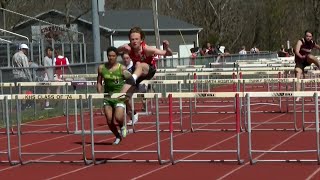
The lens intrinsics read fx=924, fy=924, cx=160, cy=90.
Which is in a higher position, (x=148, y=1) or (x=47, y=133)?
(x=148, y=1)

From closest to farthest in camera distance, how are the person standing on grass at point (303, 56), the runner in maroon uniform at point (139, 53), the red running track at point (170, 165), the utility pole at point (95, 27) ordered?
the red running track at point (170, 165) < the runner in maroon uniform at point (139, 53) < the person standing on grass at point (303, 56) < the utility pole at point (95, 27)

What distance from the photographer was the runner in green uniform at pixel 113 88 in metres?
15.3

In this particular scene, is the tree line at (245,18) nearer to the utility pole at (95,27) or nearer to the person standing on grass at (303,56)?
the utility pole at (95,27)

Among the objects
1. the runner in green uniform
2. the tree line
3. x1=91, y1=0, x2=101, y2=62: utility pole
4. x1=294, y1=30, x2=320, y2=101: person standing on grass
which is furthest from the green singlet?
the tree line

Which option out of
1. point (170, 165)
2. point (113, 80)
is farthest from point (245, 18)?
point (170, 165)

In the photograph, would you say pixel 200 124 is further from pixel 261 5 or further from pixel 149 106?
pixel 261 5

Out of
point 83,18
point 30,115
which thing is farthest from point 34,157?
point 83,18

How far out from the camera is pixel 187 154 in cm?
1452

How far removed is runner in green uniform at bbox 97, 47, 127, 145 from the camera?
1529 centimetres

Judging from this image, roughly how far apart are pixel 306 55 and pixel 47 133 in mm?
7260

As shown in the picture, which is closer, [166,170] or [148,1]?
[166,170]

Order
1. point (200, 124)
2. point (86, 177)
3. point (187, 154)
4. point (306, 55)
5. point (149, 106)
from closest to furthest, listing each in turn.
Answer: point (86, 177), point (187, 154), point (200, 124), point (306, 55), point (149, 106)

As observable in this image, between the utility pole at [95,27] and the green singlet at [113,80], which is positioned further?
the utility pole at [95,27]

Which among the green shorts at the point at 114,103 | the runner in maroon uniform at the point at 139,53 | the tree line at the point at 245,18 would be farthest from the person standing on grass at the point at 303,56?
the tree line at the point at 245,18
